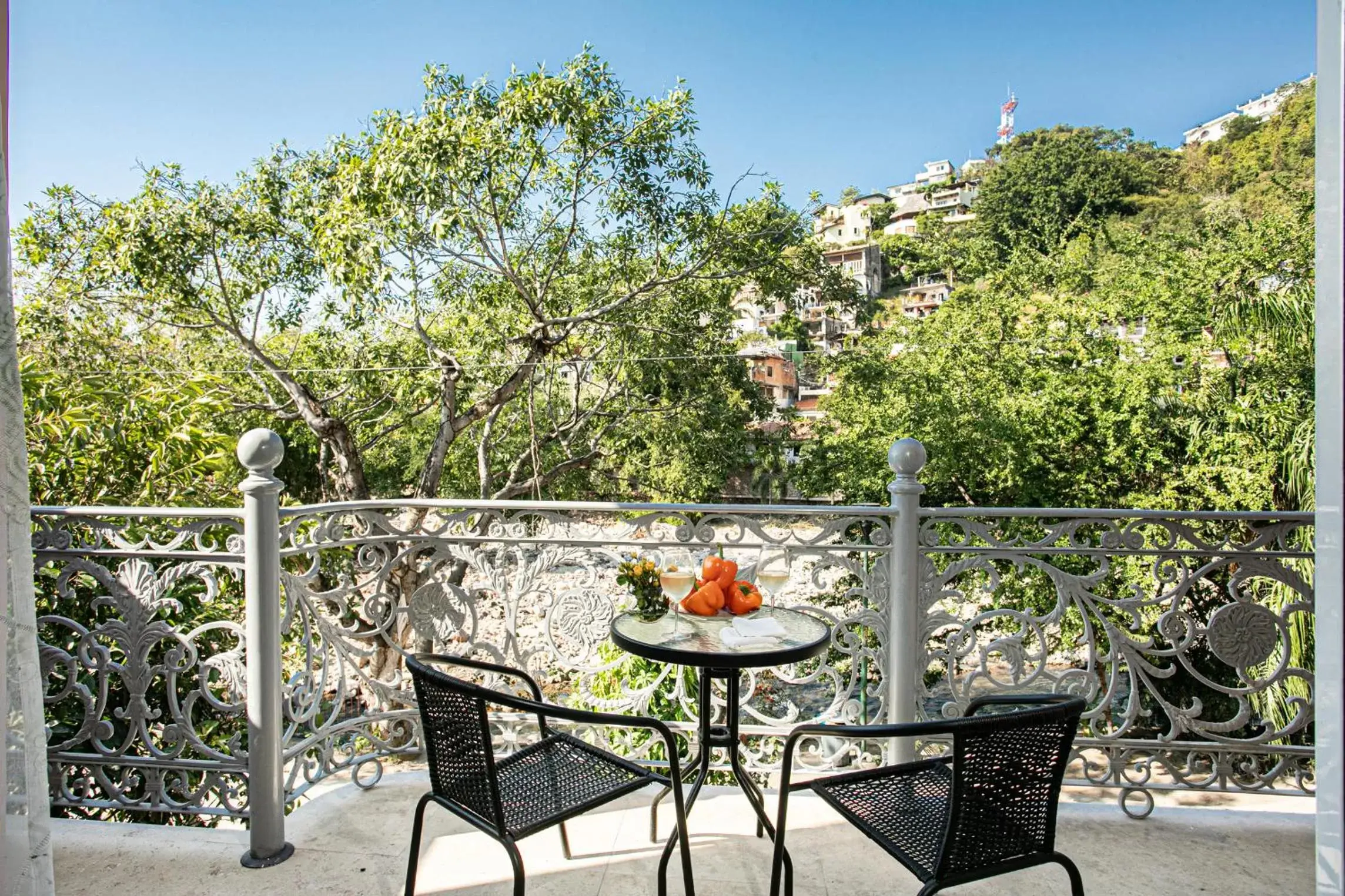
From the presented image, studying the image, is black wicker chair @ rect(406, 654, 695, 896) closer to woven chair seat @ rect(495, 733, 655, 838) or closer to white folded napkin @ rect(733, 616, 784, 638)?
woven chair seat @ rect(495, 733, 655, 838)

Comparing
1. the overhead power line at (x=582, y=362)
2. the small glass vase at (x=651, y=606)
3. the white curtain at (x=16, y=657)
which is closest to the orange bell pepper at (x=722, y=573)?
the small glass vase at (x=651, y=606)

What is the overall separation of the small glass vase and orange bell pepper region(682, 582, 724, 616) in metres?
0.06

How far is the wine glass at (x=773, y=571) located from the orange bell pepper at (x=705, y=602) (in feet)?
0.49

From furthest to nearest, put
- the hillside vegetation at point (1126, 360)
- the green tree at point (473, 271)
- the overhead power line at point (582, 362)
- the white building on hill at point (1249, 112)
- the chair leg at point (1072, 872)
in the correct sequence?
the white building on hill at point (1249, 112) < the overhead power line at point (582, 362) < the hillside vegetation at point (1126, 360) < the green tree at point (473, 271) < the chair leg at point (1072, 872)

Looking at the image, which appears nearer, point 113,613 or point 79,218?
point 113,613

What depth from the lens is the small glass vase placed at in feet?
6.82

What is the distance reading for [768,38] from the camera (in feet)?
46.6

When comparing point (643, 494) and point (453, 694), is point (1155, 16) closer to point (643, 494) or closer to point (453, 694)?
point (643, 494)

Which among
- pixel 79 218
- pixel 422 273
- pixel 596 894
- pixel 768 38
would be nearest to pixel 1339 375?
pixel 596 894

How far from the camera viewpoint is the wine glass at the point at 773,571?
2.15 metres

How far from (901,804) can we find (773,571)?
0.69m

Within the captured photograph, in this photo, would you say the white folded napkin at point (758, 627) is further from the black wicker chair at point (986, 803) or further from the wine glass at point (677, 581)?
the black wicker chair at point (986, 803)

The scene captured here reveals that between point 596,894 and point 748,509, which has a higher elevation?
point 748,509

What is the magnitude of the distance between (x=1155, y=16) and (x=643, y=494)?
49.2ft
